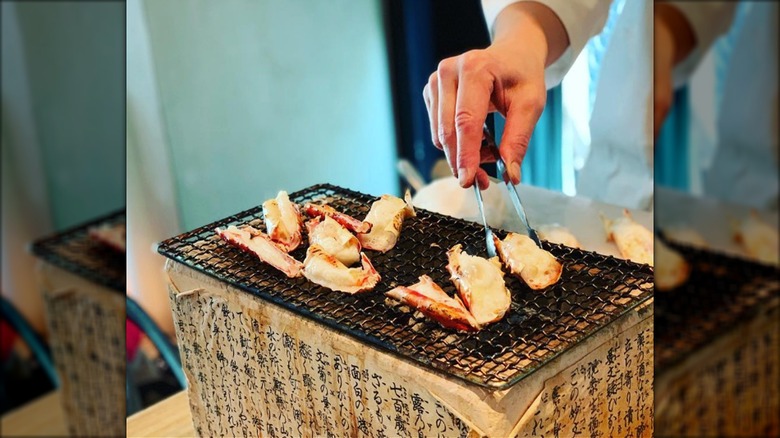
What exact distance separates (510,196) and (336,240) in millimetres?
235

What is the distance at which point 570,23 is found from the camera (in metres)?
0.91

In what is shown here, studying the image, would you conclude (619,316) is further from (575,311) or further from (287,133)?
(287,133)

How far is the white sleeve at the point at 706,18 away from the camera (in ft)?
0.75

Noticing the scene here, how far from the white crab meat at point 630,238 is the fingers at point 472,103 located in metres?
0.21

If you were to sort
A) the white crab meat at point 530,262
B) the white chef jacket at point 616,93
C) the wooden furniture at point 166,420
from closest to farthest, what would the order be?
the white chef jacket at point 616,93, the white crab meat at point 530,262, the wooden furniture at point 166,420

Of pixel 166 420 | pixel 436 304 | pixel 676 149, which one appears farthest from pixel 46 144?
pixel 166 420

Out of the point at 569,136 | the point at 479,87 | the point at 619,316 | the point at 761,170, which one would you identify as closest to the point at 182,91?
the point at 479,87

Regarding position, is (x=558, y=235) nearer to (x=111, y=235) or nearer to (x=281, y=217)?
(x=281, y=217)

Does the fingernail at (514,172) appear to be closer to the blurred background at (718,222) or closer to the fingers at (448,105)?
the fingers at (448,105)

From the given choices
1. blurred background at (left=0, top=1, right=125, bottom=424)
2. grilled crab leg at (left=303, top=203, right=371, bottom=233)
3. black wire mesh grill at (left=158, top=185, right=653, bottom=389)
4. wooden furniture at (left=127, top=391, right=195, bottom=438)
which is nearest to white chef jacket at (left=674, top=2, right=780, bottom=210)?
blurred background at (left=0, top=1, right=125, bottom=424)

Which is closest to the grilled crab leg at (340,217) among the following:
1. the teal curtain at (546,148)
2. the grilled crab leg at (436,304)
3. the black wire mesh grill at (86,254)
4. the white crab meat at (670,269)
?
the grilled crab leg at (436,304)

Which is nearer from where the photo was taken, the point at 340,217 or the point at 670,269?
the point at 670,269

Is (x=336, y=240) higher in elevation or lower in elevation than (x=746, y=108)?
lower

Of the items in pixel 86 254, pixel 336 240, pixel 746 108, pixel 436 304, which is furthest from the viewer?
pixel 336 240
